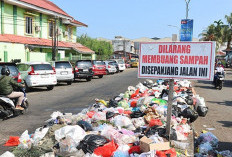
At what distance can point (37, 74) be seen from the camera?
14203 mm

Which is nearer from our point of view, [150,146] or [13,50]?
[150,146]

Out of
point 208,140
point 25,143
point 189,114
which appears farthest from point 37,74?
point 208,140

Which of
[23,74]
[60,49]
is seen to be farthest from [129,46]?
[23,74]

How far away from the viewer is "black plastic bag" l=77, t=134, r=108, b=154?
4.34m

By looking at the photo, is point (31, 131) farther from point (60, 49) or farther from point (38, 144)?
point (60, 49)

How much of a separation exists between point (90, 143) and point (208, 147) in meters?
2.56

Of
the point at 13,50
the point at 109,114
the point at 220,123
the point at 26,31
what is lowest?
the point at 220,123

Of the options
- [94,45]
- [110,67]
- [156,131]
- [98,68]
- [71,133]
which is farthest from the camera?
[94,45]

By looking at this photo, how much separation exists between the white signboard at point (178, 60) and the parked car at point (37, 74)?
10400 millimetres

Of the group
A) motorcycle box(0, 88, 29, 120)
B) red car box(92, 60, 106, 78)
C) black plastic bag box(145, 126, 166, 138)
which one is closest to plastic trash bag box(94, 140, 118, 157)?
black plastic bag box(145, 126, 166, 138)

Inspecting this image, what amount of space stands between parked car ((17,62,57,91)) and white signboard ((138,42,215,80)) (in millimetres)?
10400

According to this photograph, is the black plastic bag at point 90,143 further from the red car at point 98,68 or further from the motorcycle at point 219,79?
the red car at point 98,68

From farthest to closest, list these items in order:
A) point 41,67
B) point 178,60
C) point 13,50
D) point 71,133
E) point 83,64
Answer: point 13,50
point 83,64
point 41,67
point 71,133
point 178,60

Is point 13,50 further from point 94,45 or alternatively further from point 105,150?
point 94,45
